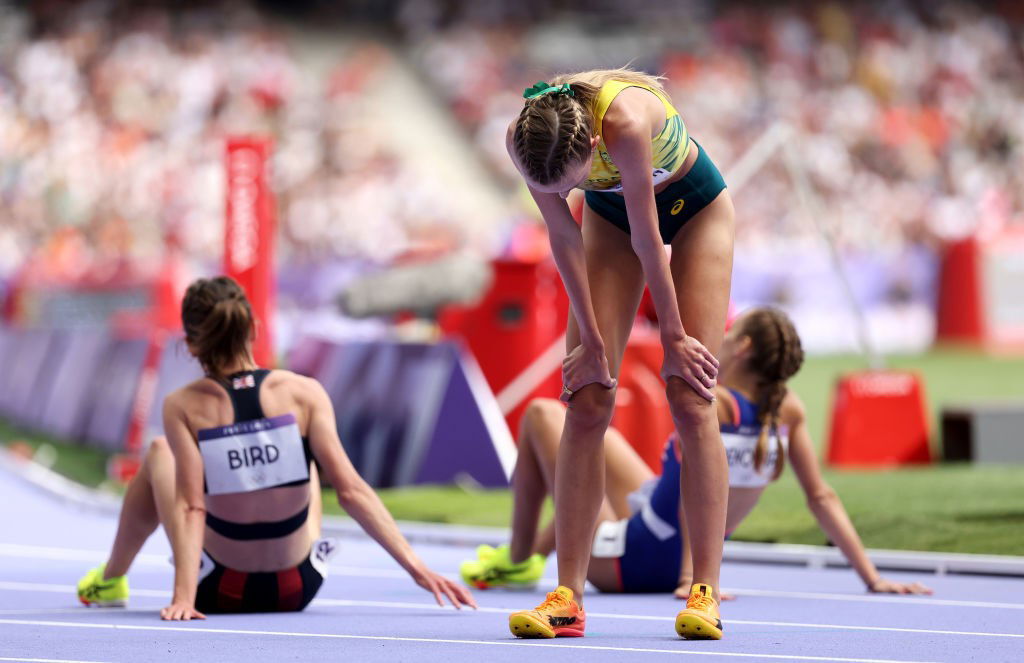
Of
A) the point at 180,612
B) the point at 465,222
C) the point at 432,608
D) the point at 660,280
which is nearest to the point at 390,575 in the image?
the point at 432,608

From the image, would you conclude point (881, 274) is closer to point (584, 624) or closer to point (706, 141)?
point (706, 141)

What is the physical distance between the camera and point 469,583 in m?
5.99

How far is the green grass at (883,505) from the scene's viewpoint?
23.4 feet

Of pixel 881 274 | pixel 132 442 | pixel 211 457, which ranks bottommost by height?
pixel 132 442

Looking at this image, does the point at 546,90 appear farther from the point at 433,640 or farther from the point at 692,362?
the point at 433,640

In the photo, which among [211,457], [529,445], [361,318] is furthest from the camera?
[361,318]

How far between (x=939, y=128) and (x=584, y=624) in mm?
25678

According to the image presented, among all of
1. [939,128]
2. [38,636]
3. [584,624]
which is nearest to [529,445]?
[584,624]

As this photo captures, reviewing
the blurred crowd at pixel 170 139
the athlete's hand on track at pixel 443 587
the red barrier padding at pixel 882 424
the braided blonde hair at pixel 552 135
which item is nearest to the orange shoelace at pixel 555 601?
the athlete's hand on track at pixel 443 587

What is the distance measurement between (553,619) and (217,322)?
4.71 ft

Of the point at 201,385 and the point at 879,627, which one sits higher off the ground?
the point at 201,385

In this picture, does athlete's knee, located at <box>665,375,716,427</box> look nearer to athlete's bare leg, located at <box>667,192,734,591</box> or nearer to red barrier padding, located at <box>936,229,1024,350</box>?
athlete's bare leg, located at <box>667,192,734,591</box>

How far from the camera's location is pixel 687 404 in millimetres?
4352

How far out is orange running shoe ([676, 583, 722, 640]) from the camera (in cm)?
416
